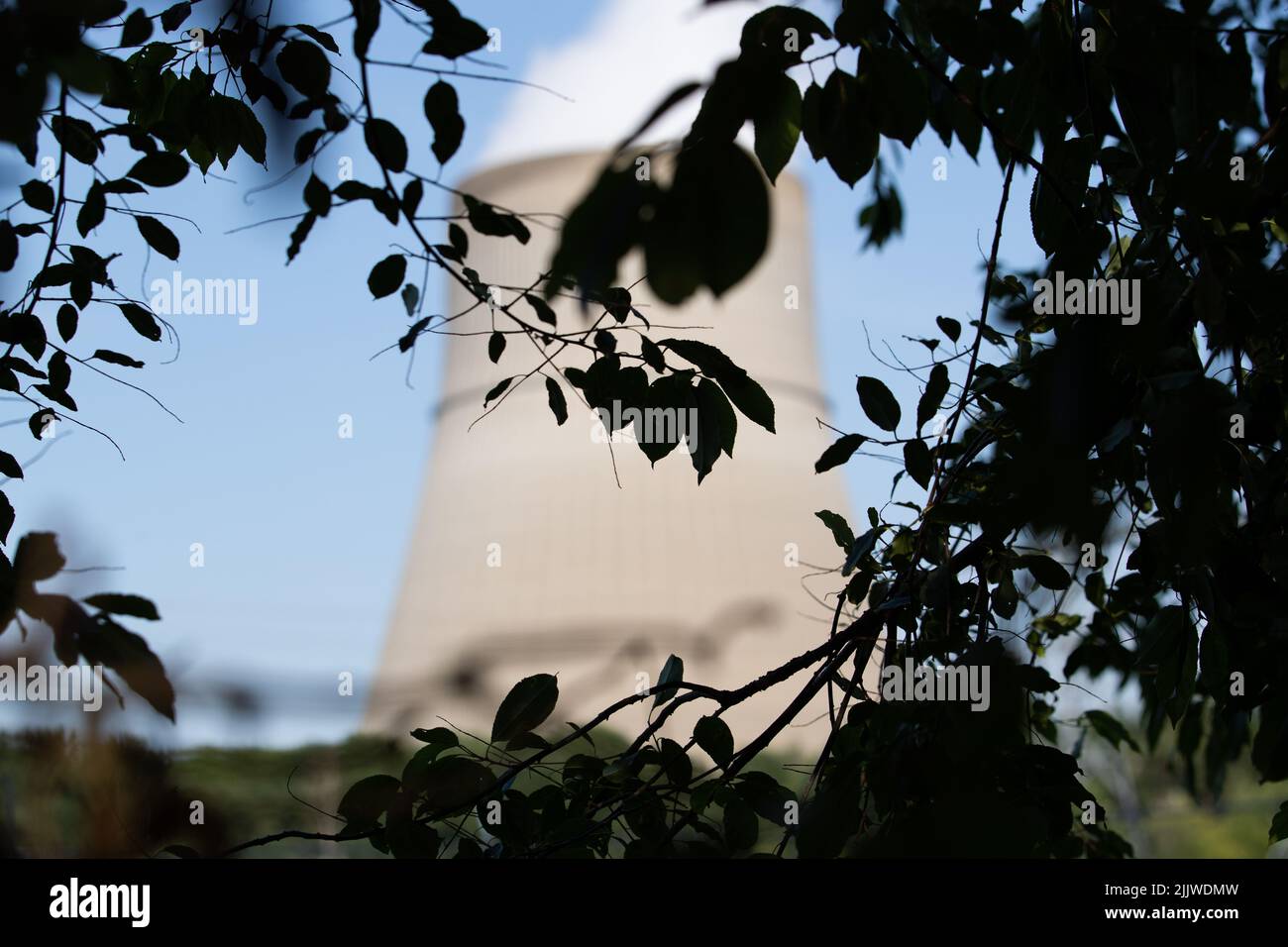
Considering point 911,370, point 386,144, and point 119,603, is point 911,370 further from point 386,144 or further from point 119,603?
point 119,603

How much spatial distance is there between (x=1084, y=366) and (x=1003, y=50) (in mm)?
283

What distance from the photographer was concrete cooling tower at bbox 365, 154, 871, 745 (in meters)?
4.65

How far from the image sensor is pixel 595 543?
4.78m

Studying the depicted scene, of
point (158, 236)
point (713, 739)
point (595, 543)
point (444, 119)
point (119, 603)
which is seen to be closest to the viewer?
point (119, 603)

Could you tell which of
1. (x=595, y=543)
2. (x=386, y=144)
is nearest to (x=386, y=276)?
(x=386, y=144)

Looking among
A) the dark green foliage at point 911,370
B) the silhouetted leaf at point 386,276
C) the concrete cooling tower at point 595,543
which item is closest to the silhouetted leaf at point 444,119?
the dark green foliage at point 911,370

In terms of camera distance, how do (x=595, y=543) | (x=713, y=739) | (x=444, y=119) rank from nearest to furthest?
1. (x=444, y=119)
2. (x=713, y=739)
3. (x=595, y=543)

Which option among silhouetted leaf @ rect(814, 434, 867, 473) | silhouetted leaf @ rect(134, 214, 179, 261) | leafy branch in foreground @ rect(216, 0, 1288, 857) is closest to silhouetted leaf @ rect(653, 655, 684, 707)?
leafy branch in foreground @ rect(216, 0, 1288, 857)

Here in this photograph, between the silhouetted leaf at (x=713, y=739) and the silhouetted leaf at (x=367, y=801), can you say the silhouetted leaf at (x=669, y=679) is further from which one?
the silhouetted leaf at (x=367, y=801)

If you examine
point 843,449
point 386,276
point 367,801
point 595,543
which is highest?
point 386,276

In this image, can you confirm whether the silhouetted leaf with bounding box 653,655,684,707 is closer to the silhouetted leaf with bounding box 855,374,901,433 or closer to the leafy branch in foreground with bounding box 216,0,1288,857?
the leafy branch in foreground with bounding box 216,0,1288,857

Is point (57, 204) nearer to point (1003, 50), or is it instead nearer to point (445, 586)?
point (1003, 50)

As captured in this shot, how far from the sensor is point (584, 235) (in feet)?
1.23
